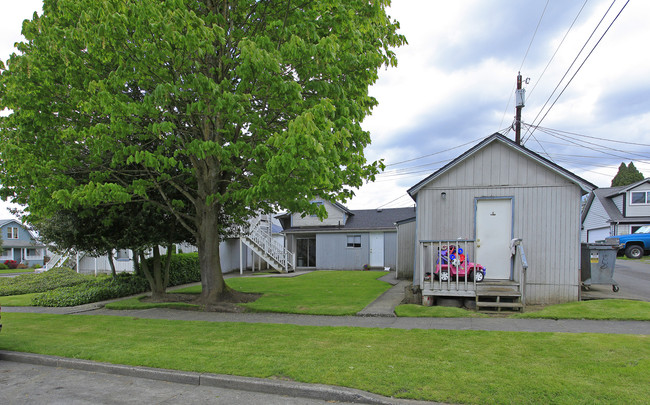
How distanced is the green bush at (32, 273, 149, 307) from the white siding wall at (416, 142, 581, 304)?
11.3 meters

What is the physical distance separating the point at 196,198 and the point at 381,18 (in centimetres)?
769

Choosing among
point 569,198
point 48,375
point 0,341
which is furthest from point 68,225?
point 569,198

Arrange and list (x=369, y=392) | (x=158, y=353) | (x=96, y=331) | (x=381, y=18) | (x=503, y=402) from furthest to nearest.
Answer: (x=381, y=18)
(x=96, y=331)
(x=158, y=353)
(x=369, y=392)
(x=503, y=402)

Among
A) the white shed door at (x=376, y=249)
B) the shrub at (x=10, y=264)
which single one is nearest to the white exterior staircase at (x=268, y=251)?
the white shed door at (x=376, y=249)

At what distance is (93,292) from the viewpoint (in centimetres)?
1391

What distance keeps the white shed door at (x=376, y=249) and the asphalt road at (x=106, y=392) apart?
21234 mm

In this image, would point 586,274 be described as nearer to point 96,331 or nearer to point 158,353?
point 158,353

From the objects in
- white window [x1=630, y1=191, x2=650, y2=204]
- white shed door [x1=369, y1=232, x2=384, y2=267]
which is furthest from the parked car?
white window [x1=630, y1=191, x2=650, y2=204]

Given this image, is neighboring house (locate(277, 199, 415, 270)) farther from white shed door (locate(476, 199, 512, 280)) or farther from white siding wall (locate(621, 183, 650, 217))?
white siding wall (locate(621, 183, 650, 217))

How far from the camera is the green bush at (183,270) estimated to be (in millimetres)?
18552

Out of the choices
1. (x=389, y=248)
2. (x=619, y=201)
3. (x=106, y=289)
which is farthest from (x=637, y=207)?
(x=106, y=289)

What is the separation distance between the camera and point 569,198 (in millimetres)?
10523

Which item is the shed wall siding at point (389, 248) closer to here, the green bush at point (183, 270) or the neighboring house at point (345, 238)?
A: the neighboring house at point (345, 238)

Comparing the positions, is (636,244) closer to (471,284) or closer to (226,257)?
(471,284)
